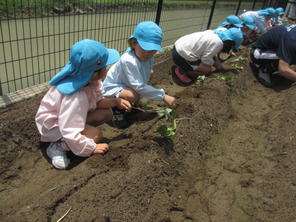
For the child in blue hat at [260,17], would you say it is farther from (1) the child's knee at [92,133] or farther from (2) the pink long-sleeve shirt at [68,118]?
(2) the pink long-sleeve shirt at [68,118]

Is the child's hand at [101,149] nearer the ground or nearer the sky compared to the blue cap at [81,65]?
nearer the ground

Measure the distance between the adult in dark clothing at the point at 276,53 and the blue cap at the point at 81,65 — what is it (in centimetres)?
366

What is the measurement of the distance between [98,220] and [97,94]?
136cm

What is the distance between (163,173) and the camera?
8.49 feet

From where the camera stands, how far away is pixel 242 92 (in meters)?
5.01

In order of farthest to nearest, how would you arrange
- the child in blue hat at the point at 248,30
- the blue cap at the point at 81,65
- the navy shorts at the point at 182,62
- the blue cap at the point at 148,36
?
1. the child in blue hat at the point at 248,30
2. the navy shorts at the point at 182,62
3. the blue cap at the point at 148,36
4. the blue cap at the point at 81,65

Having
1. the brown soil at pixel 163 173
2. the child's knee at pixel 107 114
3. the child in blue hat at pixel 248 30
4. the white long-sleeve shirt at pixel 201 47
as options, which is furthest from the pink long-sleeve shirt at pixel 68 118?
the child in blue hat at pixel 248 30

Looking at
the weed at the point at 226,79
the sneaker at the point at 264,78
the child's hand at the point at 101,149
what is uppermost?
the child's hand at the point at 101,149

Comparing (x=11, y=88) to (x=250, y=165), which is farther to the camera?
(x=11, y=88)

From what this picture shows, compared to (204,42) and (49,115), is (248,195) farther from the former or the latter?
(204,42)

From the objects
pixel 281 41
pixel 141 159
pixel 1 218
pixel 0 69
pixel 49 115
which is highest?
pixel 281 41

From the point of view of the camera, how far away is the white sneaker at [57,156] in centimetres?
264

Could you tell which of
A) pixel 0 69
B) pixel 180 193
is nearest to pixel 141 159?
pixel 180 193

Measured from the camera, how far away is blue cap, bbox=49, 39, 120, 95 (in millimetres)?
2244
